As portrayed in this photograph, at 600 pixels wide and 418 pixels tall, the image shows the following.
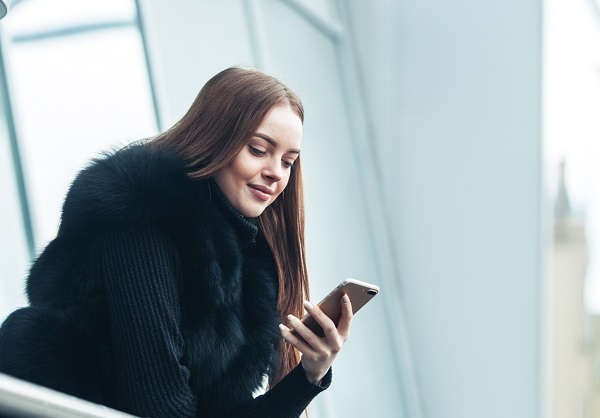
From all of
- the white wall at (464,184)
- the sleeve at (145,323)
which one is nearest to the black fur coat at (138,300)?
the sleeve at (145,323)

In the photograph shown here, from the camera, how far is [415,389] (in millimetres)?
5262

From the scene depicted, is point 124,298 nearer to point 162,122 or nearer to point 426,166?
point 162,122

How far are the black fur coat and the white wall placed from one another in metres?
3.29

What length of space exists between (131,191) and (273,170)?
0.33 metres

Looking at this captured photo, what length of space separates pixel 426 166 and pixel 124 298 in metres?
3.76

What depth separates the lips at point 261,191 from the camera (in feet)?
5.98

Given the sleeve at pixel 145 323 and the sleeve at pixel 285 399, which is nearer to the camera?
the sleeve at pixel 145 323

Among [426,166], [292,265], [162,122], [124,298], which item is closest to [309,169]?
[426,166]

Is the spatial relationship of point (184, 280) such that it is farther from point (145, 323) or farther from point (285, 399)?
point (285, 399)

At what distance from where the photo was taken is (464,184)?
5027 mm

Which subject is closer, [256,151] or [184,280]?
[184,280]

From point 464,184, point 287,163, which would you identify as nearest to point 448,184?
point 464,184

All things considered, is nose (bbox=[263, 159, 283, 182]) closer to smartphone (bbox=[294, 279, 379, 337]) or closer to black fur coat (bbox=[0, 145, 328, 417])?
black fur coat (bbox=[0, 145, 328, 417])

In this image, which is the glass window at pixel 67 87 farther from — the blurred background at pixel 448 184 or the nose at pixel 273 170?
Answer: the nose at pixel 273 170
